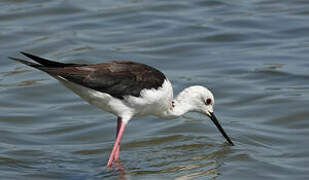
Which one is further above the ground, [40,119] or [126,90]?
[126,90]

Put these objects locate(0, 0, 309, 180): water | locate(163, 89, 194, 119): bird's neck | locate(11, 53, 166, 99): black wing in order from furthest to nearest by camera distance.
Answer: locate(163, 89, 194, 119): bird's neck
locate(0, 0, 309, 180): water
locate(11, 53, 166, 99): black wing

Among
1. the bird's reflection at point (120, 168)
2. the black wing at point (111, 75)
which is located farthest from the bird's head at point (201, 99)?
the bird's reflection at point (120, 168)

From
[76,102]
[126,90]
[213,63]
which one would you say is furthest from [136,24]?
[126,90]

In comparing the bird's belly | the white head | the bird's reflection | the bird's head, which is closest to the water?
the bird's reflection

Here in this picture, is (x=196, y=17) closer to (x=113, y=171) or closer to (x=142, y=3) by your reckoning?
(x=142, y=3)

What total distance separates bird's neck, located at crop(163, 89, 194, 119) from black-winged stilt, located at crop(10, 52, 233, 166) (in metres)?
0.21

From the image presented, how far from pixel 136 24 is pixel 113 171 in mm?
6731

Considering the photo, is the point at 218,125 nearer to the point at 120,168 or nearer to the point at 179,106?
the point at 179,106

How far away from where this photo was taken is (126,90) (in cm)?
850

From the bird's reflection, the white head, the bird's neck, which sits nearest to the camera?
the bird's reflection

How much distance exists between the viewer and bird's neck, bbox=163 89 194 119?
9392mm

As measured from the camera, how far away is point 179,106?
948 cm

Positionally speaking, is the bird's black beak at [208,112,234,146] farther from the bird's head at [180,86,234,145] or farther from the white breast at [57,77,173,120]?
the white breast at [57,77,173,120]

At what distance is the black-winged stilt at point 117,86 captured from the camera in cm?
824
